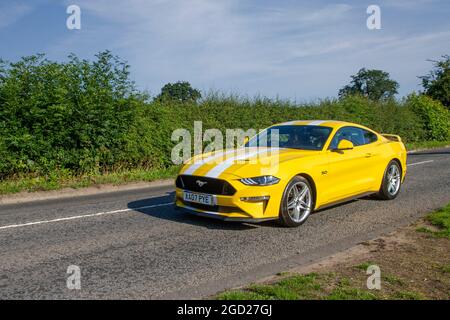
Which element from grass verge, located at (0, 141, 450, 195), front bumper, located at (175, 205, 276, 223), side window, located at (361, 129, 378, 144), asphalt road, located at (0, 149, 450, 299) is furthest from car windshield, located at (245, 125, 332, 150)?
grass verge, located at (0, 141, 450, 195)

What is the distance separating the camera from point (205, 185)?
6.67 metres

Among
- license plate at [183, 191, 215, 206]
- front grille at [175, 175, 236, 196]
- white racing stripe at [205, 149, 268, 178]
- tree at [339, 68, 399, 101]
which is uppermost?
tree at [339, 68, 399, 101]

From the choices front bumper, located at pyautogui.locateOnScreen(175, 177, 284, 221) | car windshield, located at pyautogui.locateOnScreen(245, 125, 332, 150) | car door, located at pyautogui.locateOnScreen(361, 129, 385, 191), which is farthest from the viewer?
car door, located at pyautogui.locateOnScreen(361, 129, 385, 191)

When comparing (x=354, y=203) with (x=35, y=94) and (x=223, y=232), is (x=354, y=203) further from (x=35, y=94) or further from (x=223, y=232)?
(x=35, y=94)

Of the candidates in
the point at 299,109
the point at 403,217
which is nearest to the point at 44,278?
the point at 403,217

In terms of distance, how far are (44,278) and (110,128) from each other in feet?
27.8

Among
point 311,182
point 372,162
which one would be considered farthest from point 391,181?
point 311,182

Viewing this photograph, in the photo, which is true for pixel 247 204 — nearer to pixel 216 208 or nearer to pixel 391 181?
pixel 216 208

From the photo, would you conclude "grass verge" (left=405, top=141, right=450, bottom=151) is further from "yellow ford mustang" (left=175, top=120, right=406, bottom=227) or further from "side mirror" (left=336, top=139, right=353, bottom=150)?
"side mirror" (left=336, top=139, right=353, bottom=150)

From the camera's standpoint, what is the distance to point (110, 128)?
1284 cm

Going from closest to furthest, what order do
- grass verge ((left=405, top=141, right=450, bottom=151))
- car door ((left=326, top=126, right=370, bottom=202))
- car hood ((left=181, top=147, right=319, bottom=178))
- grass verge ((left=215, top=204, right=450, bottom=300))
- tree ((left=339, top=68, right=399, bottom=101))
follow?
1. grass verge ((left=215, top=204, right=450, bottom=300))
2. car hood ((left=181, top=147, right=319, bottom=178))
3. car door ((left=326, top=126, right=370, bottom=202))
4. grass verge ((left=405, top=141, right=450, bottom=151))
5. tree ((left=339, top=68, right=399, bottom=101))

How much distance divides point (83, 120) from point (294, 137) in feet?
21.8

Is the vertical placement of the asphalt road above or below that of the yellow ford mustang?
below

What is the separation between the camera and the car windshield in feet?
25.4
